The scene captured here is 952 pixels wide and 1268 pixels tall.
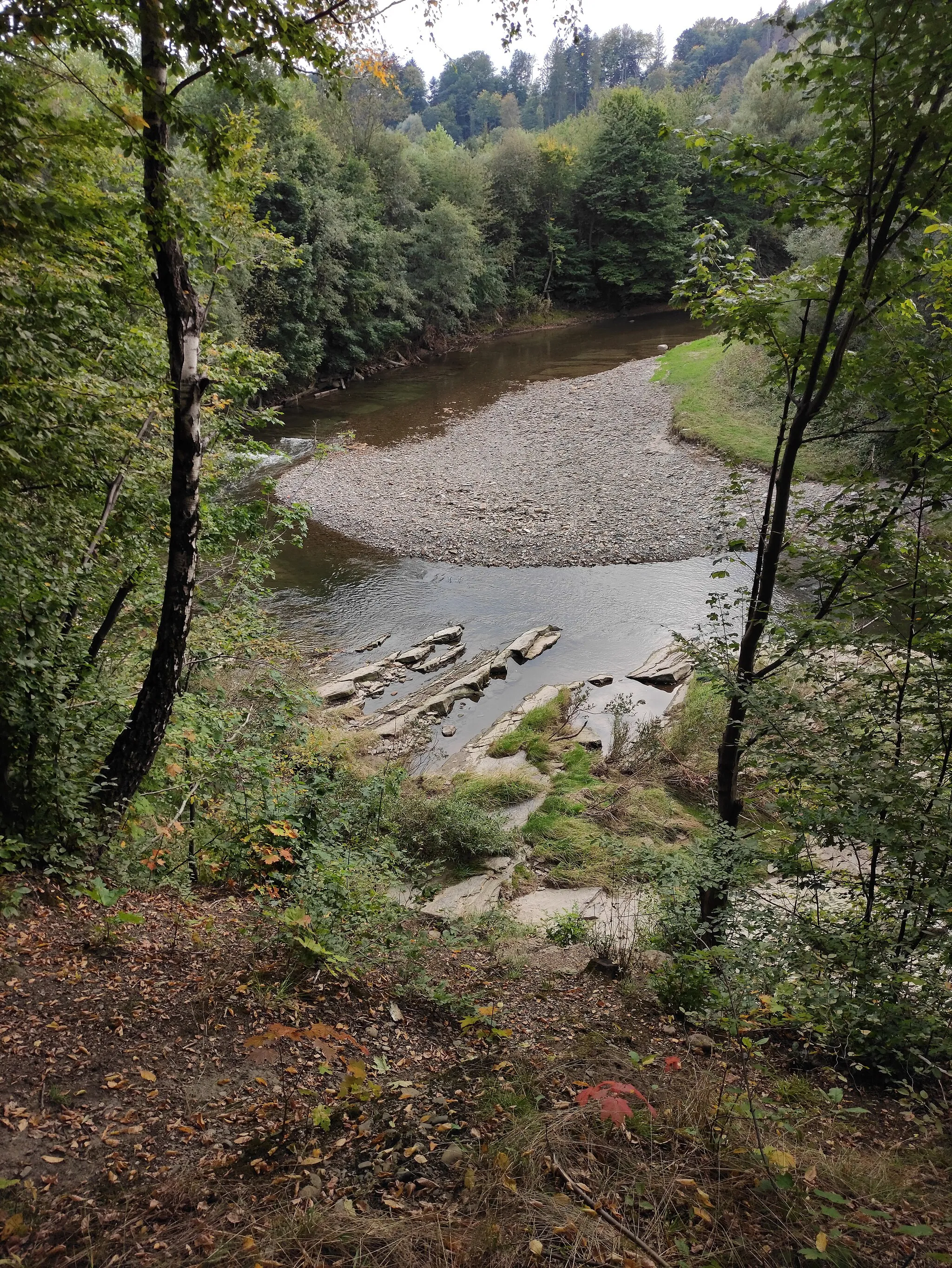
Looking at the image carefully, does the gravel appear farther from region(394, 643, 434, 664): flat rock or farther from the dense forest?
the dense forest

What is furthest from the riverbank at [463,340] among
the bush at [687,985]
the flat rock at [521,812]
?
the bush at [687,985]

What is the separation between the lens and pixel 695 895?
20.1 ft

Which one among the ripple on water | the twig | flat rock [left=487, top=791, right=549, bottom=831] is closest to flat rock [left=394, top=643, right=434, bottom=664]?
the ripple on water

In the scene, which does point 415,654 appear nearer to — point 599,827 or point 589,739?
point 589,739

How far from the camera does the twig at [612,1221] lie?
251cm

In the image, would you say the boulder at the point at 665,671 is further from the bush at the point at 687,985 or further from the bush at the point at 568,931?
the bush at the point at 687,985

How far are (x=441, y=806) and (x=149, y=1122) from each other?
5.87 m

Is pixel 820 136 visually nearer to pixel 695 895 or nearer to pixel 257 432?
pixel 695 895

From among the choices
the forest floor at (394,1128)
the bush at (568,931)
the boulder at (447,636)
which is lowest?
the bush at (568,931)

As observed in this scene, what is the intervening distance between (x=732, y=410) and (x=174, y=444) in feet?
82.1

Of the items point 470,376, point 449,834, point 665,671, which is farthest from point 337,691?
point 470,376

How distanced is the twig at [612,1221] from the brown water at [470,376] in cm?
2252

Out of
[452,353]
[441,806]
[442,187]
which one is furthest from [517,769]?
[442,187]

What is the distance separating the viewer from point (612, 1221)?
2619 millimetres
